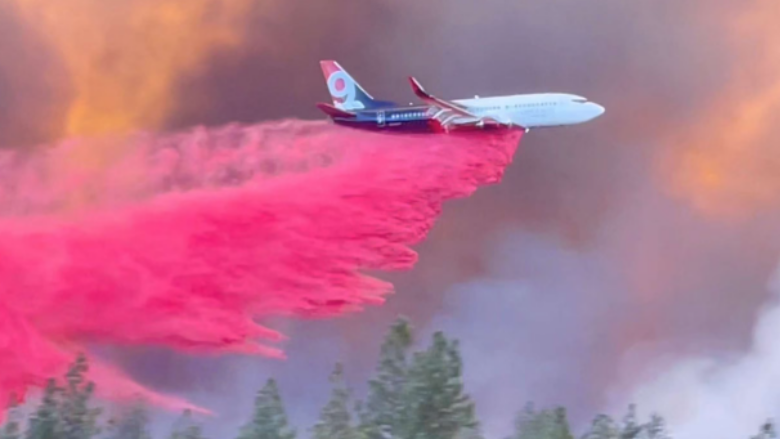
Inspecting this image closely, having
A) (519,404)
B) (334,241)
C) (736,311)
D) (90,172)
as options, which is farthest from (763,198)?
(90,172)

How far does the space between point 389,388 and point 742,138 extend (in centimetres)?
1030

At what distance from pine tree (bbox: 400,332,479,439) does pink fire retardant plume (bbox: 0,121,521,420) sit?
703 centimetres

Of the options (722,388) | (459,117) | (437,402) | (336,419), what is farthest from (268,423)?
(722,388)

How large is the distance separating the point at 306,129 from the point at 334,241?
2225mm

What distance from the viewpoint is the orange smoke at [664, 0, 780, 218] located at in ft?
81.2

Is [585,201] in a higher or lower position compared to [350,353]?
higher

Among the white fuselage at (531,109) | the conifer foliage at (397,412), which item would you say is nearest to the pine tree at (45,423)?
the conifer foliage at (397,412)

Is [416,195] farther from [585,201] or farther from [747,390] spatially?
[747,390]

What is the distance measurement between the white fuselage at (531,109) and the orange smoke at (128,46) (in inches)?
194

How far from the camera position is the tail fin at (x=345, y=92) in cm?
2403

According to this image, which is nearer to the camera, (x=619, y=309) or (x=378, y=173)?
(x=378, y=173)

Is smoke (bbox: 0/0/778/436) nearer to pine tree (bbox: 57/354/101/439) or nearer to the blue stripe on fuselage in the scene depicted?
the blue stripe on fuselage

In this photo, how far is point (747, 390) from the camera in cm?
2478

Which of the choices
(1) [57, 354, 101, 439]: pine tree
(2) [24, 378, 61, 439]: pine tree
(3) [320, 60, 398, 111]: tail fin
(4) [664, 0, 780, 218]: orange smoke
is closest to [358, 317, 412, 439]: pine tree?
(1) [57, 354, 101, 439]: pine tree
